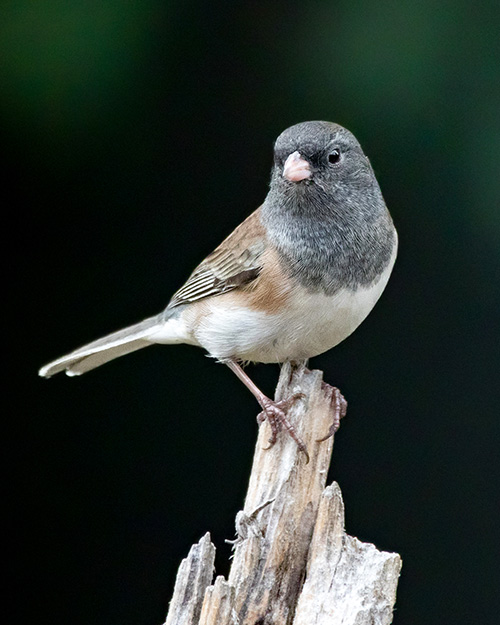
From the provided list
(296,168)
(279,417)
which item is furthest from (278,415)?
(296,168)

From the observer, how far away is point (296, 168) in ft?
5.54

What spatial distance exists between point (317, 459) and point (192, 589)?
1.17 feet

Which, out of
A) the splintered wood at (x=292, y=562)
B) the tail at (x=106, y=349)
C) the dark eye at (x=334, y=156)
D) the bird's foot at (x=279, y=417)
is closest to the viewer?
the splintered wood at (x=292, y=562)

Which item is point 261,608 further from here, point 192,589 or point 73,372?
point 73,372

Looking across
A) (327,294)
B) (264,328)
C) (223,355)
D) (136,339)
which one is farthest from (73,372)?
(327,294)

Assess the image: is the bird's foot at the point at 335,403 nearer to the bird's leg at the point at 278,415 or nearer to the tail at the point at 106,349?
the bird's leg at the point at 278,415

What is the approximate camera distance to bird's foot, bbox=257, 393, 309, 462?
1.62 meters

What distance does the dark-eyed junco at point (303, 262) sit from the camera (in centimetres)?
168

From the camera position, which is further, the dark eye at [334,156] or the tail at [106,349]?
the tail at [106,349]

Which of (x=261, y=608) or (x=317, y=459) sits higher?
(x=317, y=459)

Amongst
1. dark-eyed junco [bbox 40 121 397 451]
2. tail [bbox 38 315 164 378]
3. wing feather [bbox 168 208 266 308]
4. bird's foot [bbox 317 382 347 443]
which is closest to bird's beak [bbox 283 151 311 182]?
dark-eyed junco [bbox 40 121 397 451]

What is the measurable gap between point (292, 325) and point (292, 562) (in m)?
0.46

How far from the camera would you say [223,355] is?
73.8 inches

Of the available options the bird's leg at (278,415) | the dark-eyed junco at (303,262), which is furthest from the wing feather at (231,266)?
the bird's leg at (278,415)
